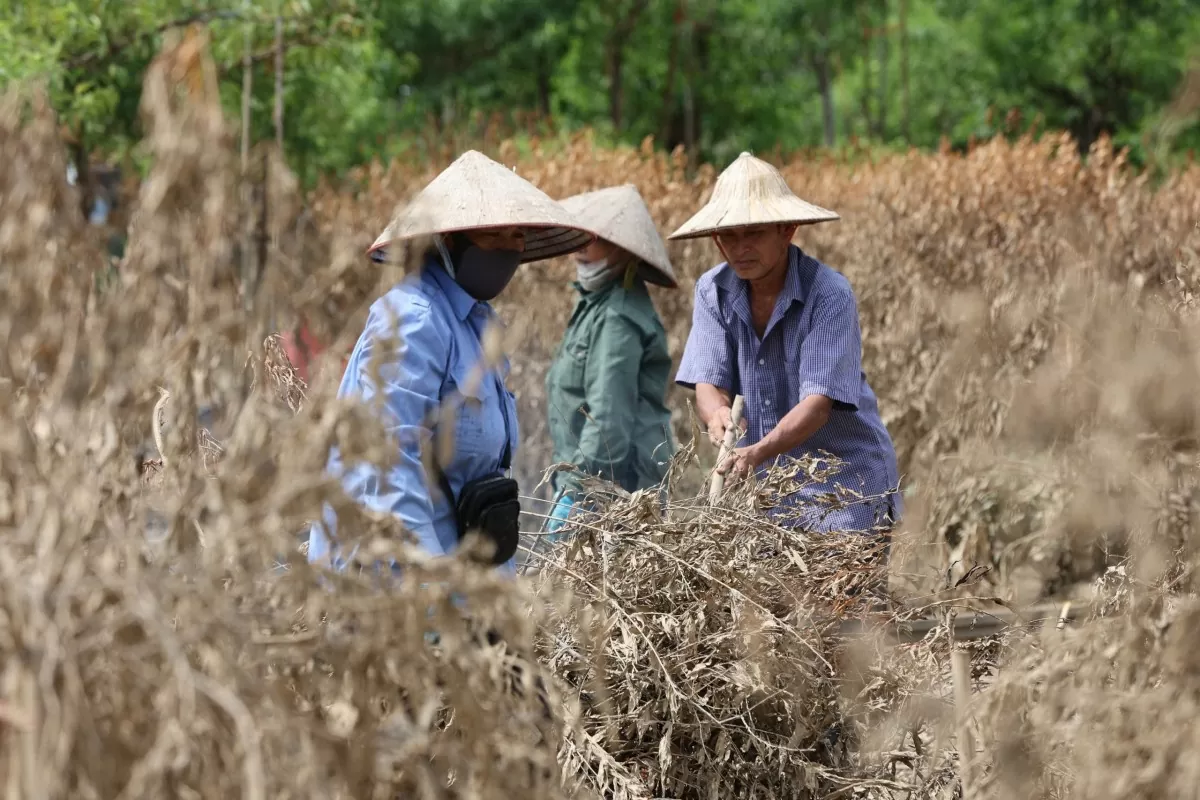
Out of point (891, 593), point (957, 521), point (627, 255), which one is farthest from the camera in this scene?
point (957, 521)

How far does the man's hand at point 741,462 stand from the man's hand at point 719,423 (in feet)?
0.63

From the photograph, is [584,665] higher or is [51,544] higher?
[51,544]

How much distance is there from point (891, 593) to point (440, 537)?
4.27 feet

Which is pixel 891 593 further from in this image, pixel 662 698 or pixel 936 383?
pixel 936 383

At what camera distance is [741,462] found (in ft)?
13.1

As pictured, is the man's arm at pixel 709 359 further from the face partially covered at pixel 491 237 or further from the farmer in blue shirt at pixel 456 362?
the face partially covered at pixel 491 237

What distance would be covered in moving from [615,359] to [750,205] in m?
0.72

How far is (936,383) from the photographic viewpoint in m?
7.30

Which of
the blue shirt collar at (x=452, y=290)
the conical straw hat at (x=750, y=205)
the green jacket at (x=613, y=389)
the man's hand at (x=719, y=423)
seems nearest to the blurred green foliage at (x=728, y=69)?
the green jacket at (x=613, y=389)

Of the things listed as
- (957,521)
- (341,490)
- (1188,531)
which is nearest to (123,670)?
(341,490)

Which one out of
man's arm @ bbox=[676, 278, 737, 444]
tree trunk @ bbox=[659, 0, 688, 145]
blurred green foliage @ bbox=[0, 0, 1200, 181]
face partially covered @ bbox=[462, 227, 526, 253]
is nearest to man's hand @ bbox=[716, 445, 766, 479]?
man's arm @ bbox=[676, 278, 737, 444]

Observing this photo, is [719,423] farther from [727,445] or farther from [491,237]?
[491,237]

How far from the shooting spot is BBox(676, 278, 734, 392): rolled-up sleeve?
459cm

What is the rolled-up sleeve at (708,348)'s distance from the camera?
15.1 ft
